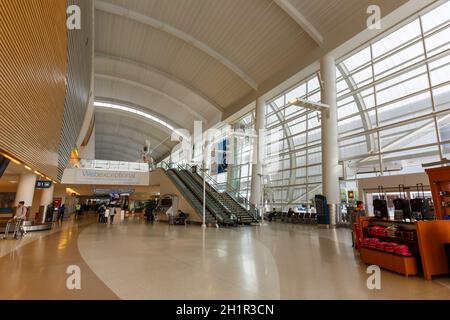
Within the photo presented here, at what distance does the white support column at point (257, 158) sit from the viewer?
67.1ft

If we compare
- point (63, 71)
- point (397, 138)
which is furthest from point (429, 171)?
point (63, 71)

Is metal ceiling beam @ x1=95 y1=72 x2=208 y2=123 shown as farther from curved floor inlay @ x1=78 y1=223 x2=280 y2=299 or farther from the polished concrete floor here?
curved floor inlay @ x1=78 y1=223 x2=280 y2=299

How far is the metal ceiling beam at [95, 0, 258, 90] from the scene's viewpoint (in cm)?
1662

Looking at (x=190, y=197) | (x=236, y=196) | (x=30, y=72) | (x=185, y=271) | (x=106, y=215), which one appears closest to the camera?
(x=185, y=271)

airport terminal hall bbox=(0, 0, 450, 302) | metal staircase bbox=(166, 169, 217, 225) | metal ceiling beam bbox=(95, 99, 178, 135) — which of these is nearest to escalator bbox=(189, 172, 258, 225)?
airport terminal hall bbox=(0, 0, 450, 302)

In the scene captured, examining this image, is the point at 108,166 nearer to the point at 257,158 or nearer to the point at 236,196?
the point at 236,196

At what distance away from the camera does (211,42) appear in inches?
752

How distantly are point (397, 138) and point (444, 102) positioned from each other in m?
2.31

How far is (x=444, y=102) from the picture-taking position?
37.8 feet

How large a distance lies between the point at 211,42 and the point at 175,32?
104 inches

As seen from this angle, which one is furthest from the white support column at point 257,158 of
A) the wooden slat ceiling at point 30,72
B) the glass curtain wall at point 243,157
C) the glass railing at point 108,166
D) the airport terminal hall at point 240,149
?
the wooden slat ceiling at point 30,72

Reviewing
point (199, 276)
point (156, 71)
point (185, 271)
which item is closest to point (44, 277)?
point (185, 271)
